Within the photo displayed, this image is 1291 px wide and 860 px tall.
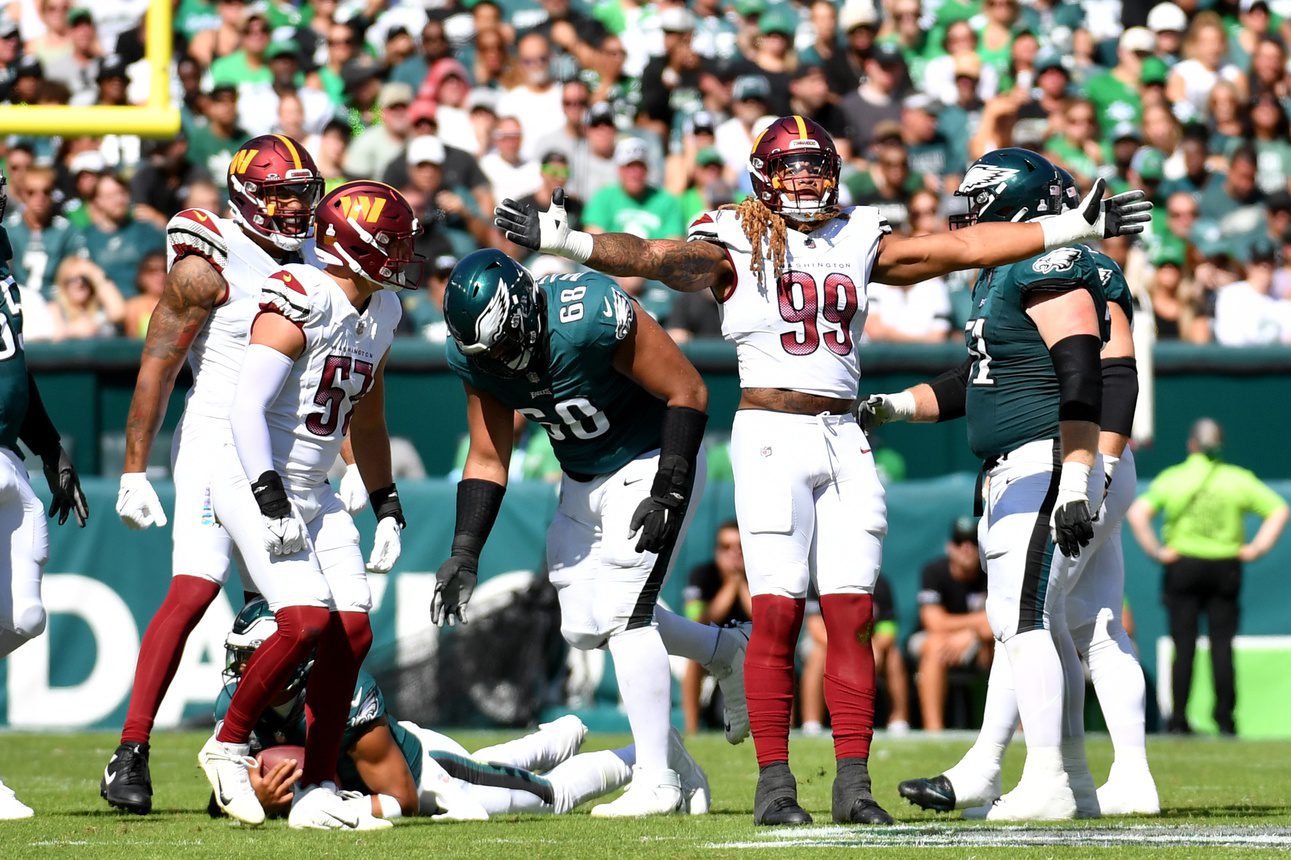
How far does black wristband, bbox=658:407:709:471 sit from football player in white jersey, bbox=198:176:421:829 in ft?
3.22

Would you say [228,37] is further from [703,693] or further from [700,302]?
[703,693]

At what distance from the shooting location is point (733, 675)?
678 centimetres

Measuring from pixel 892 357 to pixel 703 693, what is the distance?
2.54 m

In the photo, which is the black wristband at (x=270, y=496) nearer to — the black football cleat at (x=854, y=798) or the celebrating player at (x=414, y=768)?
the celebrating player at (x=414, y=768)

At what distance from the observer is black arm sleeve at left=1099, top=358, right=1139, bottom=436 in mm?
6340

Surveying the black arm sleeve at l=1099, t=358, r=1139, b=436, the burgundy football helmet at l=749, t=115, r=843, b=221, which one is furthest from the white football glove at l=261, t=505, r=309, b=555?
the black arm sleeve at l=1099, t=358, r=1139, b=436

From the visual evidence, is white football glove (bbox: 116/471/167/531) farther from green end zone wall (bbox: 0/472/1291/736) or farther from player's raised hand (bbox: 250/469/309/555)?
green end zone wall (bbox: 0/472/1291/736)

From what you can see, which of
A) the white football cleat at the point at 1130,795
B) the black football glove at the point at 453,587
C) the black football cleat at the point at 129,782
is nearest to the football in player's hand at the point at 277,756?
the black football cleat at the point at 129,782

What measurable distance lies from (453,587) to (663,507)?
0.73m

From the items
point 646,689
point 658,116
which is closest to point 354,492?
point 646,689

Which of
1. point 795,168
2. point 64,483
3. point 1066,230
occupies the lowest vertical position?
point 64,483

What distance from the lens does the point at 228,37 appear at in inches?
607

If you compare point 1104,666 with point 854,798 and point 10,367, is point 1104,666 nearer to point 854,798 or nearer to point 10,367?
A: point 854,798

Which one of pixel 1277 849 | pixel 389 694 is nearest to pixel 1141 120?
pixel 389 694
